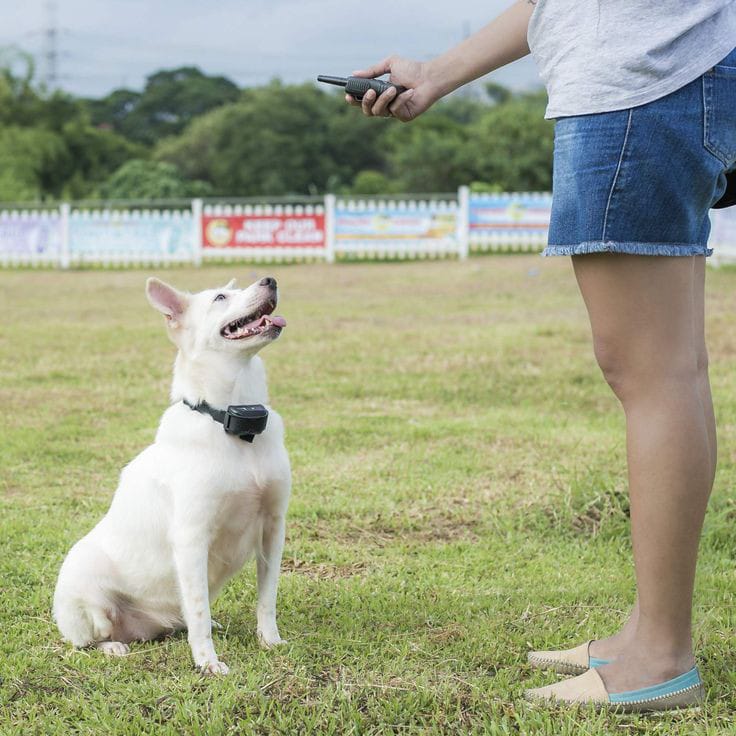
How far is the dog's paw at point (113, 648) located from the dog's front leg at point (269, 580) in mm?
364

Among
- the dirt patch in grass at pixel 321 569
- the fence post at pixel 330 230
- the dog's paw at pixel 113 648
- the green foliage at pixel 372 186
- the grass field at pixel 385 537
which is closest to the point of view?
the grass field at pixel 385 537

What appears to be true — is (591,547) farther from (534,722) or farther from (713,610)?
(534,722)

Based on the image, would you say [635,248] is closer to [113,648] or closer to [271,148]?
[113,648]

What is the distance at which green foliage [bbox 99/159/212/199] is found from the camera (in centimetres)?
2724

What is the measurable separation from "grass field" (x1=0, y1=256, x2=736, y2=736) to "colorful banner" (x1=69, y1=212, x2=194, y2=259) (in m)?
10.5

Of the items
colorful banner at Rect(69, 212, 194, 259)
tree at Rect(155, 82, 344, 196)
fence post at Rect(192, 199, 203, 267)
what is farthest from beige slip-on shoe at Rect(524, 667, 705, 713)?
tree at Rect(155, 82, 344, 196)

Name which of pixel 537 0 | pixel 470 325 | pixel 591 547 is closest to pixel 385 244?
pixel 470 325

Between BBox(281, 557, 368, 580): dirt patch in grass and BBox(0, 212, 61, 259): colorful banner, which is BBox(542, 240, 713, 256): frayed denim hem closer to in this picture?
BBox(281, 557, 368, 580): dirt patch in grass

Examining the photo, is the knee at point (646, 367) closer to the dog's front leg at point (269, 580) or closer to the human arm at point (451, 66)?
the human arm at point (451, 66)

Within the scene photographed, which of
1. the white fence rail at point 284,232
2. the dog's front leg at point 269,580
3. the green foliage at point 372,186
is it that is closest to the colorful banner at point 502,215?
the white fence rail at point 284,232

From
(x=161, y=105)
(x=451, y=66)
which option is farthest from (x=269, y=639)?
(x=161, y=105)

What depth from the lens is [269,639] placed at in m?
2.70

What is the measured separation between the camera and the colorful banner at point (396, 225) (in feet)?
61.7

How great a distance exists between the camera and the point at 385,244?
1884 cm
